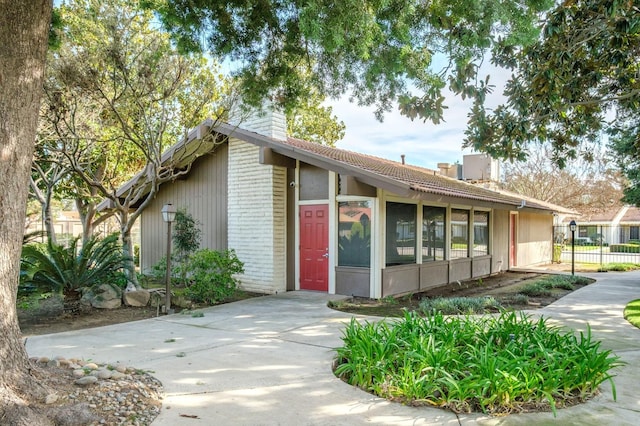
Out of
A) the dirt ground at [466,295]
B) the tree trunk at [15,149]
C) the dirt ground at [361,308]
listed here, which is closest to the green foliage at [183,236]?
the dirt ground at [361,308]

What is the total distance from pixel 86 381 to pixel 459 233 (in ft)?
36.1

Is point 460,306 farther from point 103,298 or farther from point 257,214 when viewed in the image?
point 103,298

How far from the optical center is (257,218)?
35.1 ft

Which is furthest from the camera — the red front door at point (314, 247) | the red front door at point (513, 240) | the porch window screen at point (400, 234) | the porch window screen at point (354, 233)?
the red front door at point (513, 240)

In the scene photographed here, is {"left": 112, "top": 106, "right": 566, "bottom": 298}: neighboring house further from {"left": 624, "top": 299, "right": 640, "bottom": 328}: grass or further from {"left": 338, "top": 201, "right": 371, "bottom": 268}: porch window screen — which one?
{"left": 624, "top": 299, "right": 640, "bottom": 328}: grass

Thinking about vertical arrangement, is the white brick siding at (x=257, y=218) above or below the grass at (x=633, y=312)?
above

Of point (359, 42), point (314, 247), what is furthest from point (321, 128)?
point (359, 42)

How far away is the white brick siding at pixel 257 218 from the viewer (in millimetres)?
10430

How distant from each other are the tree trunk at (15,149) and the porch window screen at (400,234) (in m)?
7.31

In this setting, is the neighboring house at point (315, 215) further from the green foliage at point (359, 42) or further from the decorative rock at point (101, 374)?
the decorative rock at point (101, 374)

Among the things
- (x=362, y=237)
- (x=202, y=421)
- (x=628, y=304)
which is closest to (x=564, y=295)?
(x=628, y=304)

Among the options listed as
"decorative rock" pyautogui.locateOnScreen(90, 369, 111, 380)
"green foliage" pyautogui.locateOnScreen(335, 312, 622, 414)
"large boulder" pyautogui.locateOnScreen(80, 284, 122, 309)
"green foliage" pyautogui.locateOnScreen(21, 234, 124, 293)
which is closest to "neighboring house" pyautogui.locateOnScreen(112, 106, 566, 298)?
"green foliage" pyautogui.locateOnScreen(21, 234, 124, 293)

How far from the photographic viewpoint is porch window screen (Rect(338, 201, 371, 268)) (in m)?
9.55

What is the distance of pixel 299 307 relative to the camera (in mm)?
8570
